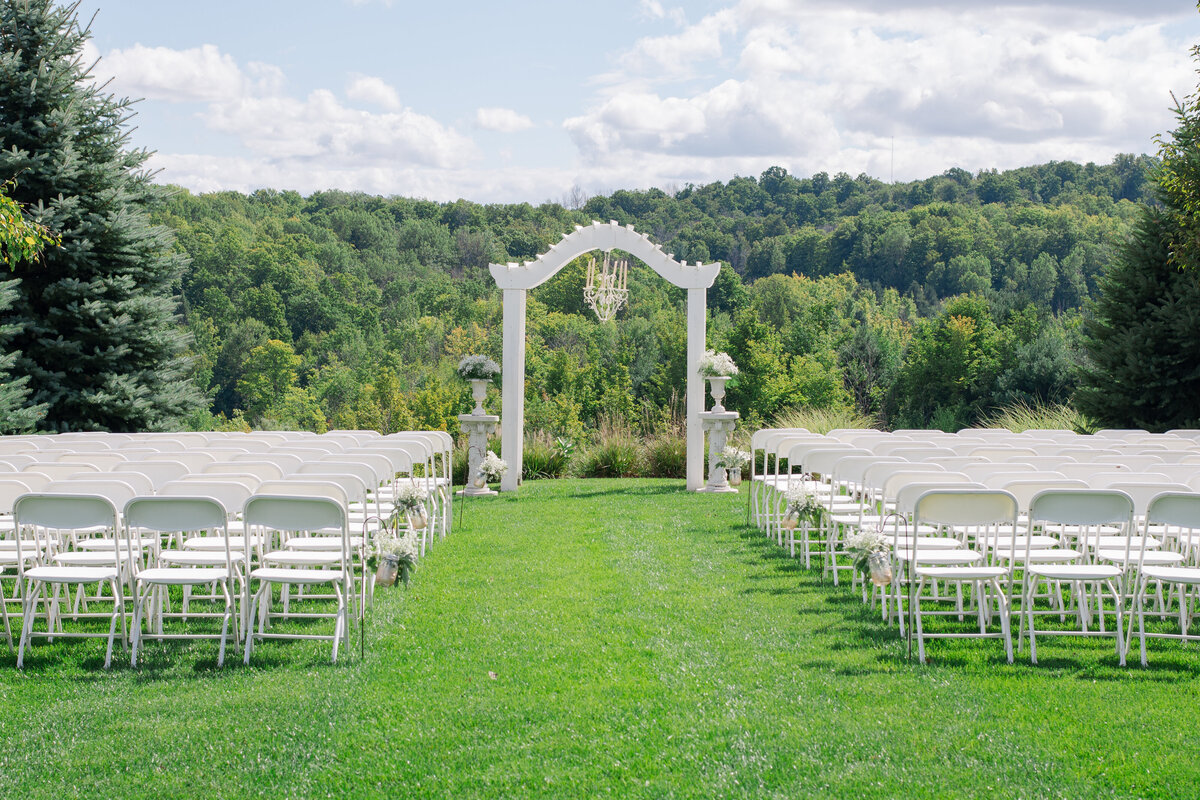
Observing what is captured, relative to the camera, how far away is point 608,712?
3867 millimetres

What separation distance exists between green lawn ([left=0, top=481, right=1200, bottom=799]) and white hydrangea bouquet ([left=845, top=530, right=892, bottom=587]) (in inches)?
13.5

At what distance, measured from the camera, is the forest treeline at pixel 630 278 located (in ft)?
110

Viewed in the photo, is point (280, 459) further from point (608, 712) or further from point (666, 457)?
point (666, 457)

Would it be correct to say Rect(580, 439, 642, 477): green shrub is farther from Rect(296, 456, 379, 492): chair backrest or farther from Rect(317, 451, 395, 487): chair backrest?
Rect(296, 456, 379, 492): chair backrest

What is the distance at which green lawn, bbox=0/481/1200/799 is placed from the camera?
3254 millimetres

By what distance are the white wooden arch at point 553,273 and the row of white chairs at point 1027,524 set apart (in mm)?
3672

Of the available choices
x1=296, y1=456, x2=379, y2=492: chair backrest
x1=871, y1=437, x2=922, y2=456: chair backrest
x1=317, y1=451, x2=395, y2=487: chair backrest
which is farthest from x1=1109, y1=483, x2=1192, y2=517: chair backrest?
x1=317, y1=451, x2=395, y2=487: chair backrest

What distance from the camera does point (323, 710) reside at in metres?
3.91

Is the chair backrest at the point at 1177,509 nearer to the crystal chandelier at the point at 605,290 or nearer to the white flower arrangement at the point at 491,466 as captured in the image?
the white flower arrangement at the point at 491,466

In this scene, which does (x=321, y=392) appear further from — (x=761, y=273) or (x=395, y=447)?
(x=395, y=447)

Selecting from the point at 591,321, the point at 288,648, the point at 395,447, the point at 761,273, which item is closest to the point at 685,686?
the point at 288,648

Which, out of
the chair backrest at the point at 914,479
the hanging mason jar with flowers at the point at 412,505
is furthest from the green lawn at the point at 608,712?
the chair backrest at the point at 914,479

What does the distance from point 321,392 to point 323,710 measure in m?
36.9

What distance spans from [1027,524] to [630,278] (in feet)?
118
